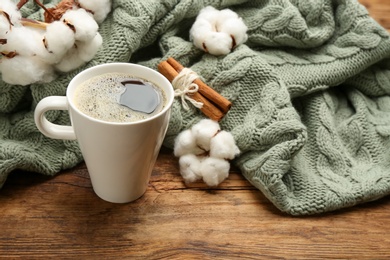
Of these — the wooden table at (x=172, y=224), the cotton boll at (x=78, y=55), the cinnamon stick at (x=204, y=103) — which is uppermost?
the cotton boll at (x=78, y=55)

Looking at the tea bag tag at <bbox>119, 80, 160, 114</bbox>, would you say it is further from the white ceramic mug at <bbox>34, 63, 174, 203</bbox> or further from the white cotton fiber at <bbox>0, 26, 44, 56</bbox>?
the white cotton fiber at <bbox>0, 26, 44, 56</bbox>

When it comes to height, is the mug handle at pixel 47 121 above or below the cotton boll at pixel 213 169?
above

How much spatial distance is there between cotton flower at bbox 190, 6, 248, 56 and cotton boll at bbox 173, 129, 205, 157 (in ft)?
0.48

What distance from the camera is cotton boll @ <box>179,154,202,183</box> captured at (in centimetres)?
75

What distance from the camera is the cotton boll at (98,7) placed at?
2.44ft

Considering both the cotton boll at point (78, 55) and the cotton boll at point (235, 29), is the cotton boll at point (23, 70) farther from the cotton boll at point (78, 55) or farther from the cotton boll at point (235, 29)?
the cotton boll at point (235, 29)

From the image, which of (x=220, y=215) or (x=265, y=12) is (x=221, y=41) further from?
(x=220, y=215)

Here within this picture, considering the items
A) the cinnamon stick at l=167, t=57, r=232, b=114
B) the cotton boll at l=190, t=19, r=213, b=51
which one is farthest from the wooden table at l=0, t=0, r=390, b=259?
the cotton boll at l=190, t=19, r=213, b=51

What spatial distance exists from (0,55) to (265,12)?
44 cm

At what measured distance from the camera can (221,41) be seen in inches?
31.3

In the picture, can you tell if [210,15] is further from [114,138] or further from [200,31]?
[114,138]

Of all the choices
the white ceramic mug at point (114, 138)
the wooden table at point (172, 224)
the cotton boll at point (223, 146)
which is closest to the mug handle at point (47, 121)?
the white ceramic mug at point (114, 138)

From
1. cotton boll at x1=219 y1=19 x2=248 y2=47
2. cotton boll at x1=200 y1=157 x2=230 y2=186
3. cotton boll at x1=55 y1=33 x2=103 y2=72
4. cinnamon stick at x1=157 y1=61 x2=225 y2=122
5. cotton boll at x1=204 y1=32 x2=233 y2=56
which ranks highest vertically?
cotton boll at x1=219 y1=19 x2=248 y2=47

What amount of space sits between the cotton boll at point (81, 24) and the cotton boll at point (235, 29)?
0.22 m
